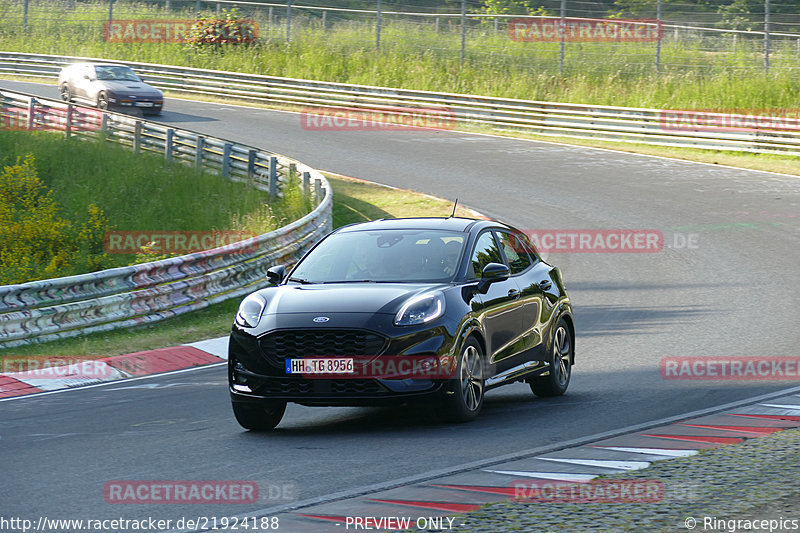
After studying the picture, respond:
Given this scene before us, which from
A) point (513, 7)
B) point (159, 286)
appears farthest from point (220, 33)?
point (159, 286)

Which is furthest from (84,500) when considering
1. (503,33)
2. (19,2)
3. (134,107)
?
(19,2)

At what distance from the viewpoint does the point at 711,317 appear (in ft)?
46.9

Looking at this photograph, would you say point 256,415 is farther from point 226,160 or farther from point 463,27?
point 463,27

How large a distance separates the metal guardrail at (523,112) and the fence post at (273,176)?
36.6ft

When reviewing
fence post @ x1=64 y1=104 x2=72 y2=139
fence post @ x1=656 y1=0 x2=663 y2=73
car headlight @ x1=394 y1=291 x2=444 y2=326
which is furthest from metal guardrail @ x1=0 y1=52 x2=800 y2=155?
car headlight @ x1=394 y1=291 x2=444 y2=326

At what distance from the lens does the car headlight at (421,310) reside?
8.48m

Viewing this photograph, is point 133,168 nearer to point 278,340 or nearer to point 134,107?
point 134,107

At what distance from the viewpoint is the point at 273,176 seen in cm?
2402

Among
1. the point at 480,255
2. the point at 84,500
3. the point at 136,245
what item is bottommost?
the point at 136,245

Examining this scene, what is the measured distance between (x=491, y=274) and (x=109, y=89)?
28.9 m

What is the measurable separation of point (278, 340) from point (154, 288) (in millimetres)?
6735

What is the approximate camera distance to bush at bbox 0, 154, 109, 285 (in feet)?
60.2

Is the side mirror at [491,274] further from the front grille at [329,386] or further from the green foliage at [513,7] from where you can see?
the green foliage at [513,7]

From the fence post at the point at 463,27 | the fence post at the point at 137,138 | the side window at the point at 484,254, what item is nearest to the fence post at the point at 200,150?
the fence post at the point at 137,138
